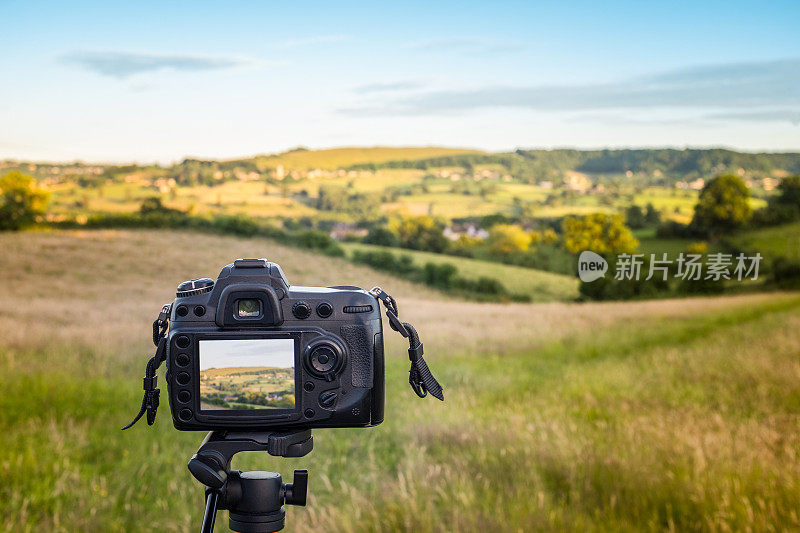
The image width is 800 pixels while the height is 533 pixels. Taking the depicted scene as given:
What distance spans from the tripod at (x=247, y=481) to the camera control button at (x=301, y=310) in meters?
0.37

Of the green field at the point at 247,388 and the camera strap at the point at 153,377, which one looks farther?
the camera strap at the point at 153,377

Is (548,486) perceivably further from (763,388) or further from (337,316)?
(763,388)

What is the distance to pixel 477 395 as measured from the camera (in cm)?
798

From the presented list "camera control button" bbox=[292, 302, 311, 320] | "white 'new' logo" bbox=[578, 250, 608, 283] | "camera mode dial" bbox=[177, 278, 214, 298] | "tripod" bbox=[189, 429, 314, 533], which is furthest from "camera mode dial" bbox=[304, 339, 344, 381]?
"white 'new' logo" bbox=[578, 250, 608, 283]

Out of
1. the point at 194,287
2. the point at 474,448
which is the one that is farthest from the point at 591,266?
the point at 194,287

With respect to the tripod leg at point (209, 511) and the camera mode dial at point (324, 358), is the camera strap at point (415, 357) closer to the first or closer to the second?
the camera mode dial at point (324, 358)

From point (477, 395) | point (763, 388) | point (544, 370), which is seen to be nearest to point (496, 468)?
point (477, 395)

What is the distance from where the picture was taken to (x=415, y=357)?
2160 mm

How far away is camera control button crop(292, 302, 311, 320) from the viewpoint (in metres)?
2.16

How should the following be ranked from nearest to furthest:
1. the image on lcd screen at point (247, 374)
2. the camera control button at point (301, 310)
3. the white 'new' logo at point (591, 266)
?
the image on lcd screen at point (247, 374)
the camera control button at point (301, 310)
the white 'new' logo at point (591, 266)

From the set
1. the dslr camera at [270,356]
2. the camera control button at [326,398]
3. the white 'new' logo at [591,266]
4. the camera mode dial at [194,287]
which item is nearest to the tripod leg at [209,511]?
the dslr camera at [270,356]

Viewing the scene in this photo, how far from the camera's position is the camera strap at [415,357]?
2.15 metres

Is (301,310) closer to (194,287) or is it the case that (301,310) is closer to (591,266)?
(194,287)

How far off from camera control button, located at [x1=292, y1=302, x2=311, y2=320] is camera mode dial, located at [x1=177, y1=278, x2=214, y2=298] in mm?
285
